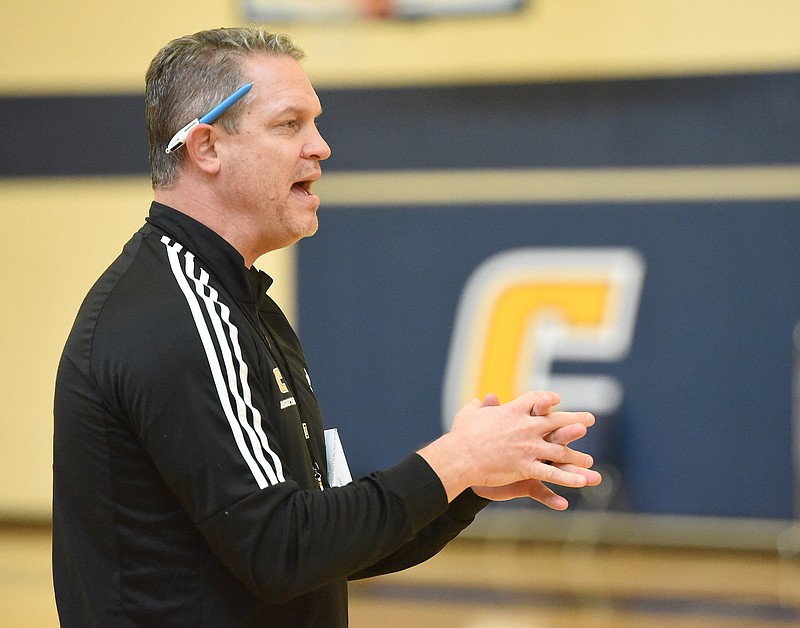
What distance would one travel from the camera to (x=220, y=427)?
147 cm

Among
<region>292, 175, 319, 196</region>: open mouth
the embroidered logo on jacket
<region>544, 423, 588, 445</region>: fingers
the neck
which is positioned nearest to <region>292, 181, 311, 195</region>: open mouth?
<region>292, 175, 319, 196</region>: open mouth

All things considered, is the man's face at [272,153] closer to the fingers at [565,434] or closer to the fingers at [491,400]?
the fingers at [491,400]

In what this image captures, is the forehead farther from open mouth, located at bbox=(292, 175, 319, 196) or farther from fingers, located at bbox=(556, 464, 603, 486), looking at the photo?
fingers, located at bbox=(556, 464, 603, 486)

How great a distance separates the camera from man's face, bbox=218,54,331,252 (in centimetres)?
172

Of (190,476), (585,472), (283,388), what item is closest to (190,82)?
(283,388)

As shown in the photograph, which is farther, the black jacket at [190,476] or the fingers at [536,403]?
the fingers at [536,403]

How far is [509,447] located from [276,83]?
667mm

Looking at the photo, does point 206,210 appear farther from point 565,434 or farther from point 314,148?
point 565,434

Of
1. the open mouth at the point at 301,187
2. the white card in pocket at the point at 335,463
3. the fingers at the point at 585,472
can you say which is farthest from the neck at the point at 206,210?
the fingers at the point at 585,472

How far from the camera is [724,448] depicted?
6.88 m

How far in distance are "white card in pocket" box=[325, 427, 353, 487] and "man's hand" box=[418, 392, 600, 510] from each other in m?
0.29

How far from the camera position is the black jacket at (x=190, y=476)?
1.45 metres

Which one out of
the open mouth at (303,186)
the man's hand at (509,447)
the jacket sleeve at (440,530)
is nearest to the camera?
the man's hand at (509,447)

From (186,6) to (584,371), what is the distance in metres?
3.72
